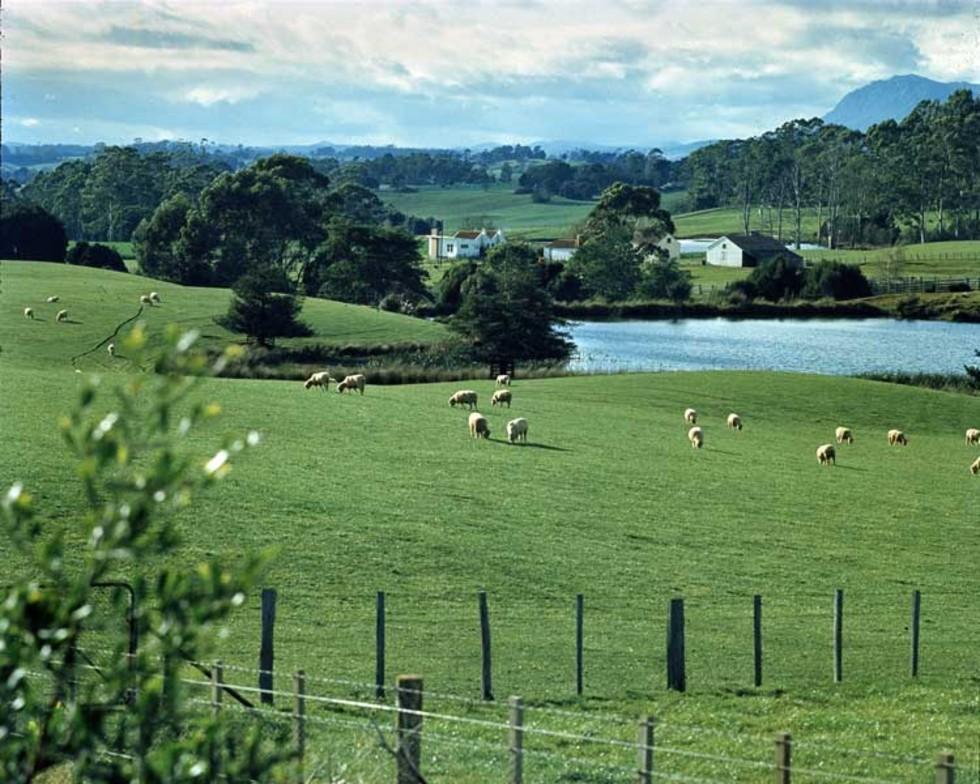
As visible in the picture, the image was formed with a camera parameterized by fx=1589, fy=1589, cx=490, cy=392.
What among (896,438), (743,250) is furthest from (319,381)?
(743,250)

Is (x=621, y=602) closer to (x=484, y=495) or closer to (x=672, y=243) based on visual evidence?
(x=484, y=495)

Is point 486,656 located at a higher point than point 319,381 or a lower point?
lower

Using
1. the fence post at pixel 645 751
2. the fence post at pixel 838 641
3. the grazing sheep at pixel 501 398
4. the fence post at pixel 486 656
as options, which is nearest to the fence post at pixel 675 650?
the fence post at pixel 486 656

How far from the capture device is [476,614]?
25484 millimetres

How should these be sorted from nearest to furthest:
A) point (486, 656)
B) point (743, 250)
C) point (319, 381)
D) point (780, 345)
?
point (486, 656)
point (319, 381)
point (780, 345)
point (743, 250)

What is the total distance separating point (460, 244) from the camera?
184 metres

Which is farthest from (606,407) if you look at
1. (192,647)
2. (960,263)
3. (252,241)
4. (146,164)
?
(146,164)

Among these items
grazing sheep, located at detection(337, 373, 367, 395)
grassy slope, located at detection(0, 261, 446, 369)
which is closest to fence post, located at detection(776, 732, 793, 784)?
grazing sheep, located at detection(337, 373, 367, 395)

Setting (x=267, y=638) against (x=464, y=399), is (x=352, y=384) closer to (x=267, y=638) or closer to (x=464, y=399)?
(x=464, y=399)

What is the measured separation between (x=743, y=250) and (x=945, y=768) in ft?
509

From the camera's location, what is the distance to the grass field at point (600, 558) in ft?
62.5

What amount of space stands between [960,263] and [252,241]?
66575 mm

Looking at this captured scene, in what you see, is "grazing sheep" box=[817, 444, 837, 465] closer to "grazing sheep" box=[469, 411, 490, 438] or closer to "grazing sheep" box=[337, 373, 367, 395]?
"grazing sheep" box=[469, 411, 490, 438]

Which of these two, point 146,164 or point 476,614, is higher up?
point 146,164
